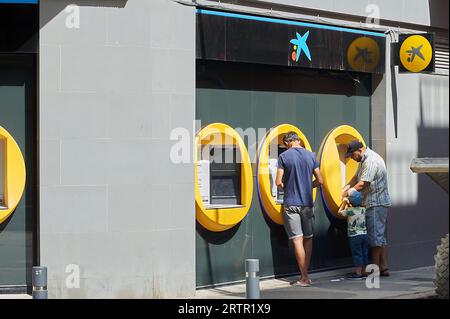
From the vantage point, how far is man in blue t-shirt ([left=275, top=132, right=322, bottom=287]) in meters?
11.0

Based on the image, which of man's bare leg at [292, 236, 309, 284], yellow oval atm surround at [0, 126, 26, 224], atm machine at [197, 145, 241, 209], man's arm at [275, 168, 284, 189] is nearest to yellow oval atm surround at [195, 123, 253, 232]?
atm machine at [197, 145, 241, 209]

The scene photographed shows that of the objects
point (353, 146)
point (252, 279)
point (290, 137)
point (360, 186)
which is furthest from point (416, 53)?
point (252, 279)

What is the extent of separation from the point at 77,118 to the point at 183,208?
5.33 feet

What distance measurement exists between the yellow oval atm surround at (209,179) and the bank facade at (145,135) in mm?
19

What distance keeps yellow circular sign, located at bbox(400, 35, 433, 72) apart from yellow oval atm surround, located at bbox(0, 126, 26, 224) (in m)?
5.73

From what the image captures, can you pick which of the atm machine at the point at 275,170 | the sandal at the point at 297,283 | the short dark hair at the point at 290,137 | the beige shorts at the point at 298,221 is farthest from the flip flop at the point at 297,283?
the short dark hair at the point at 290,137

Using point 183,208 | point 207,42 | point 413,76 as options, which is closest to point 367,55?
point 413,76

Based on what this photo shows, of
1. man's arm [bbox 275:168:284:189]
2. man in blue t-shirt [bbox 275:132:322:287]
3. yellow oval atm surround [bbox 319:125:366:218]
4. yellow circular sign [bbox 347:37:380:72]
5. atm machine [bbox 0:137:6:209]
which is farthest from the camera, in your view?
yellow circular sign [bbox 347:37:380:72]

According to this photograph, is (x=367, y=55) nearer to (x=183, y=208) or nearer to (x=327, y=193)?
(x=327, y=193)

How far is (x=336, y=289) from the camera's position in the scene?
35.6 feet

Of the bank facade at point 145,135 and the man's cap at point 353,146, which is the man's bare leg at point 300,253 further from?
the man's cap at point 353,146

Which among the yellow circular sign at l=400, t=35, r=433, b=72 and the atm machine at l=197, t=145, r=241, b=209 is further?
the yellow circular sign at l=400, t=35, r=433, b=72

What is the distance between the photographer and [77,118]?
985 centimetres

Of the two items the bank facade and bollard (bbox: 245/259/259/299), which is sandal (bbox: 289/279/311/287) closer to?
the bank facade
